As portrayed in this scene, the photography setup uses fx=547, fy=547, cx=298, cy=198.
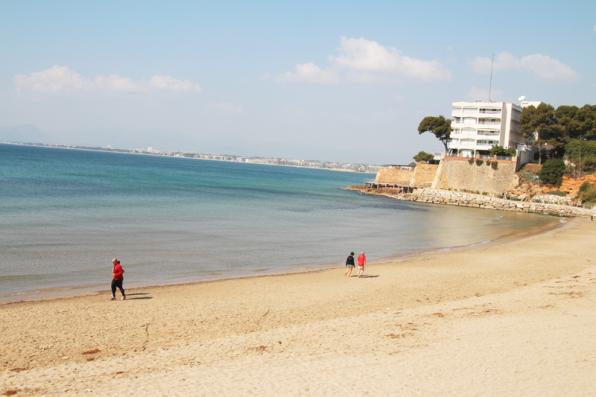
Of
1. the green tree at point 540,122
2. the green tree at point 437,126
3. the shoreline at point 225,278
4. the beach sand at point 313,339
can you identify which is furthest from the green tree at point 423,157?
the beach sand at point 313,339

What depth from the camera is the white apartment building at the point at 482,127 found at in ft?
296

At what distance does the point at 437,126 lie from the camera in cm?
9650

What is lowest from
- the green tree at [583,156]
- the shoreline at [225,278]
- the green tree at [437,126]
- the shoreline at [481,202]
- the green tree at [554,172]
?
the shoreline at [225,278]

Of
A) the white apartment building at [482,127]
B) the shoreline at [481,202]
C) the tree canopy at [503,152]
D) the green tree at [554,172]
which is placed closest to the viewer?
the shoreline at [481,202]

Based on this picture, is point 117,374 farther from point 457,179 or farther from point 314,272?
point 457,179

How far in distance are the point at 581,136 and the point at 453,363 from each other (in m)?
81.7

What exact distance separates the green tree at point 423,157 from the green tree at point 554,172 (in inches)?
998

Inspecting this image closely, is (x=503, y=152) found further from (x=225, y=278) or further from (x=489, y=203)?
(x=225, y=278)

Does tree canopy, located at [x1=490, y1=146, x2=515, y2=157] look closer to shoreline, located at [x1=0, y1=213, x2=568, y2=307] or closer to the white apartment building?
the white apartment building

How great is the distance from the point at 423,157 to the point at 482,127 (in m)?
13.0

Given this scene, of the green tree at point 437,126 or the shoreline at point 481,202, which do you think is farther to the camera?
the green tree at point 437,126

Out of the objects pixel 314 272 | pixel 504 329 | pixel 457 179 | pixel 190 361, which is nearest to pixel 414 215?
pixel 457 179

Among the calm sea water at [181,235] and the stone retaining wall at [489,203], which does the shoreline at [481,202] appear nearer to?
the stone retaining wall at [489,203]

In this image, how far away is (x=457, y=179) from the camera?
3364 inches
